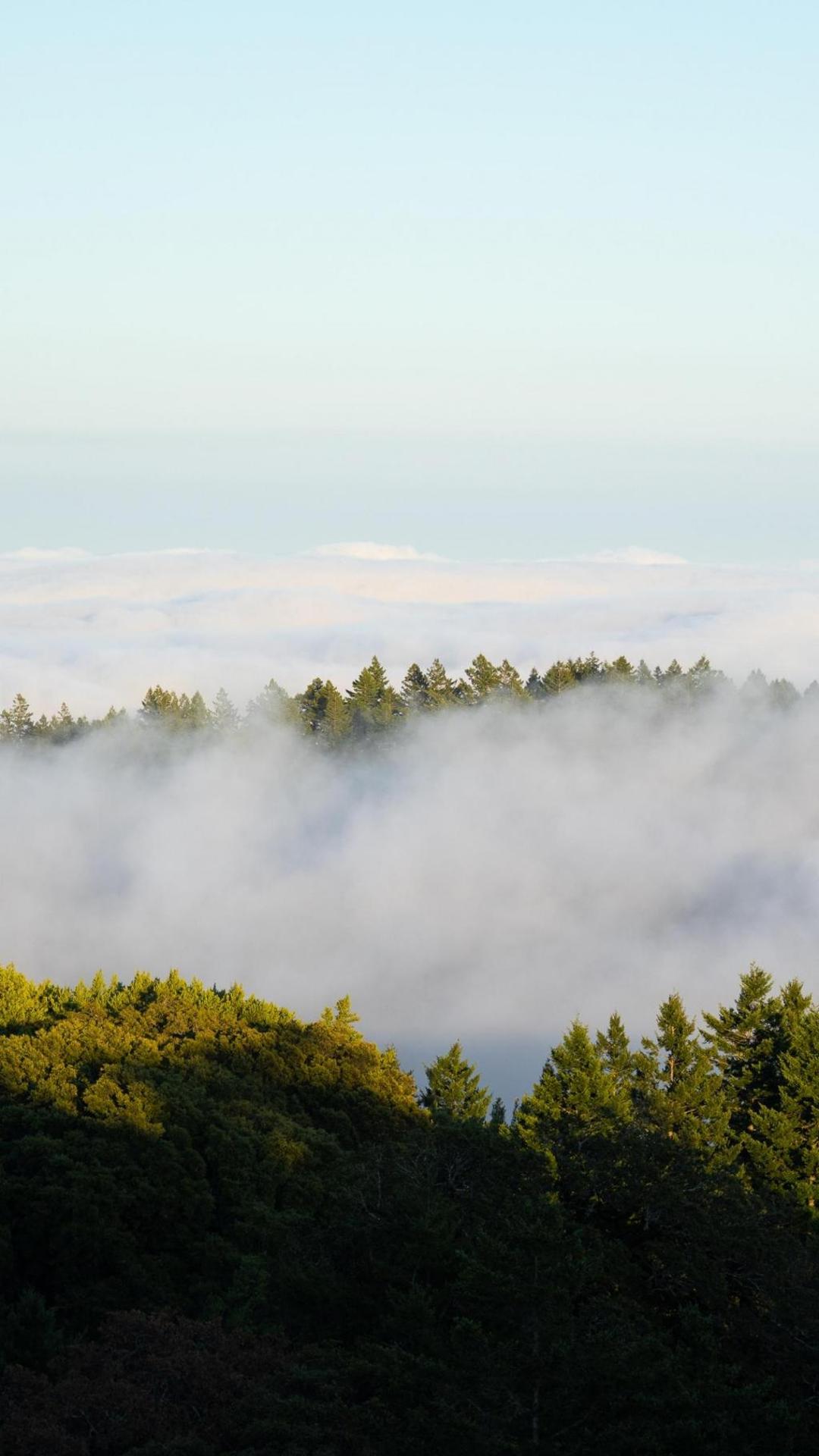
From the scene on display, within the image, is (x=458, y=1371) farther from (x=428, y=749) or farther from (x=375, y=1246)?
(x=428, y=749)

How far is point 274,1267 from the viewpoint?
123ft

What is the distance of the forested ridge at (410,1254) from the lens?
2819 cm

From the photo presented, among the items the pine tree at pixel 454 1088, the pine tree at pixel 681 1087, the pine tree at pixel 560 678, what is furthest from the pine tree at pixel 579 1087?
the pine tree at pixel 560 678

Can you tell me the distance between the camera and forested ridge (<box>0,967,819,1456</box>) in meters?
28.2

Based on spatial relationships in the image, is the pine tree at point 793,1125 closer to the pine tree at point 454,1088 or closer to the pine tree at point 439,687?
the pine tree at point 454,1088

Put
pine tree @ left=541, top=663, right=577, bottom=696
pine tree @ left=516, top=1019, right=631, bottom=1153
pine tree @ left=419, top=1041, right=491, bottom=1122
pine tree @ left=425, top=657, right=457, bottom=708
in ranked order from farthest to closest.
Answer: pine tree @ left=541, top=663, right=577, bottom=696, pine tree @ left=425, top=657, right=457, bottom=708, pine tree @ left=419, top=1041, right=491, bottom=1122, pine tree @ left=516, top=1019, right=631, bottom=1153

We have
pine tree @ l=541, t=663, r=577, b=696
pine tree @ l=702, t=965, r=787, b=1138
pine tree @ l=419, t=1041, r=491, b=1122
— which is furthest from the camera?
pine tree @ l=541, t=663, r=577, b=696

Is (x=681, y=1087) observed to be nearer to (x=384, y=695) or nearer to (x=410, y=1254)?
(x=410, y=1254)

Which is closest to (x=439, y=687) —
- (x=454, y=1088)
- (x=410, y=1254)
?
(x=454, y=1088)

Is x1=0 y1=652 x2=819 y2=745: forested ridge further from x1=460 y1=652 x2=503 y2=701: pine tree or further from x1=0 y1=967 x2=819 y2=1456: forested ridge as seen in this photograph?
x1=0 y1=967 x2=819 y2=1456: forested ridge

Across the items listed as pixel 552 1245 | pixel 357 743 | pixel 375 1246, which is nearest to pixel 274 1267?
pixel 375 1246

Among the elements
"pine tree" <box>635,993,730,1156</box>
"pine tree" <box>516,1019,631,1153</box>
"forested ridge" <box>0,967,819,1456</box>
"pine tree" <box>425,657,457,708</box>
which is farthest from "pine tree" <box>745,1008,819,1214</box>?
"pine tree" <box>425,657,457,708</box>

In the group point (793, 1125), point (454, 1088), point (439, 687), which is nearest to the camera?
point (793, 1125)

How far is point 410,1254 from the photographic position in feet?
113
